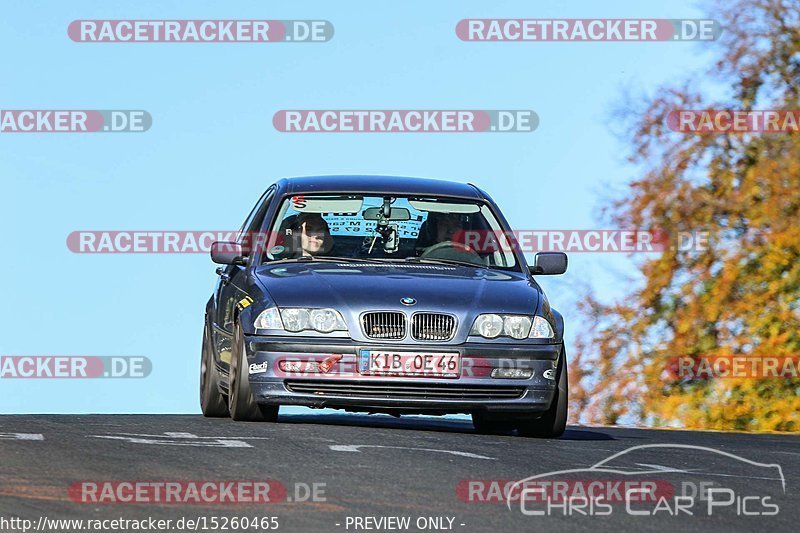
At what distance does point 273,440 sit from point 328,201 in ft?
10.3

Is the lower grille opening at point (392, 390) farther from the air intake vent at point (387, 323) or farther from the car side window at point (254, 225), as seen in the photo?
the car side window at point (254, 225)

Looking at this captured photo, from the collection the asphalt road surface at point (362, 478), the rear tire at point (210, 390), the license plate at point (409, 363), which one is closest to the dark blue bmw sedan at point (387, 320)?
the license plate at point (409, 363)

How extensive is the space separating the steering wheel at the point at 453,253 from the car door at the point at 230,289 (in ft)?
4.54

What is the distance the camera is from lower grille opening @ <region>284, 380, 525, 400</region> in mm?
Result: 11352

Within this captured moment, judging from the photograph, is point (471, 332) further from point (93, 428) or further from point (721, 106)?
point (721, 106)

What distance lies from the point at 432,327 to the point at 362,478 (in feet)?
10.3

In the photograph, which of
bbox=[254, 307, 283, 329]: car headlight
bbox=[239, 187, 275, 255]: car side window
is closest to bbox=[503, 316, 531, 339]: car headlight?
bbox=[254, 307, 283, 329]: car headlight

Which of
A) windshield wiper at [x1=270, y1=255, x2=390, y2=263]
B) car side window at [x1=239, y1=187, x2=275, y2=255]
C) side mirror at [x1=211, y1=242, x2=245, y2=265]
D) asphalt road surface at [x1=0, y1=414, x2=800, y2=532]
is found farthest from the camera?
car side window at [x1=239, y1=187, x2=275, y2=255]

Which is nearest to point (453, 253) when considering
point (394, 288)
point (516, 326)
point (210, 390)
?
point (394, 288)

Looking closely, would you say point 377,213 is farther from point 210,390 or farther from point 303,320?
point 210,390

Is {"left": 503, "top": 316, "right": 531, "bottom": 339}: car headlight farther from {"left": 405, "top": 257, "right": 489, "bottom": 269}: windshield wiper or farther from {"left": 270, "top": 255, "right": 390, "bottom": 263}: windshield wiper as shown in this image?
{"left": 270, "top": 255, "right": 390, "bottom": 263}: windshield wiper

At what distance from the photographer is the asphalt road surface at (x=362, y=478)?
7.30 meters

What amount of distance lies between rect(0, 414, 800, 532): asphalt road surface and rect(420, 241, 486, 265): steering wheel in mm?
1357

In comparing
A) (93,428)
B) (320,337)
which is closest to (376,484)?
(320,337)
